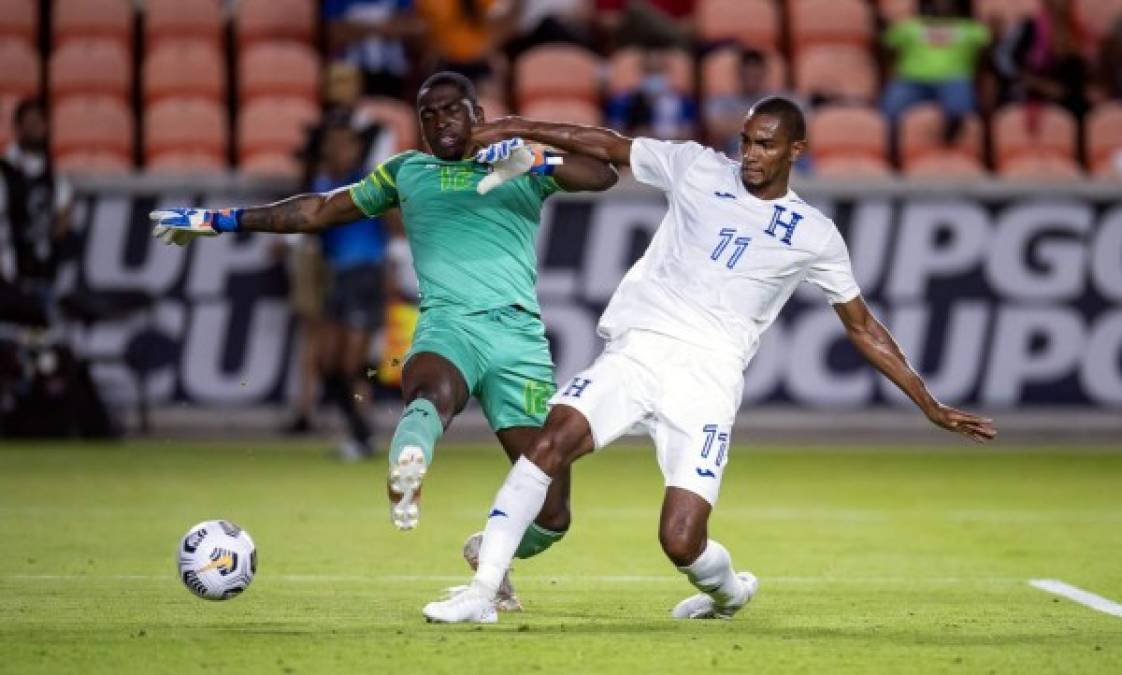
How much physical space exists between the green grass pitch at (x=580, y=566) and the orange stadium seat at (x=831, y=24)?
474 cm

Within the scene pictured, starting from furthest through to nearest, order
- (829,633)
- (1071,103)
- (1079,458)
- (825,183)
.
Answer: (1071,103), (825,183), (1079,458), (829,633)

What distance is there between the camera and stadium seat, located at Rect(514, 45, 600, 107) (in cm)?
1961

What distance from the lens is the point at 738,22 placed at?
20.5 meters

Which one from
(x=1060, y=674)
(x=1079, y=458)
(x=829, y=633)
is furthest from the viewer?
(x=1079, y=458)

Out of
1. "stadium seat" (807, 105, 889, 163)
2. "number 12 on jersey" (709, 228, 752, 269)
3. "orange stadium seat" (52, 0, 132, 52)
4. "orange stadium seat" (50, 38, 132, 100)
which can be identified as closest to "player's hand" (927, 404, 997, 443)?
"number 12 on jersey" (709, 228, 752, 269)

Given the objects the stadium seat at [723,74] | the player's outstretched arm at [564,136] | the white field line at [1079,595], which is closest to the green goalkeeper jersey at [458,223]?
the player's outstretched arm at [564,136]

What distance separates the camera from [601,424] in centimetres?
815

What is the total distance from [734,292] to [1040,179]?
35.2 ft

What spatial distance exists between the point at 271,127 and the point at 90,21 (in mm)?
2304

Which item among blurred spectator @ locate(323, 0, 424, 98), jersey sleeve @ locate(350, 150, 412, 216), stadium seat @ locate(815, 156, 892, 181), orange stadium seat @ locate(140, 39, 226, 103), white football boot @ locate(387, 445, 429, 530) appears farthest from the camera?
orange stadium seat @ locate(140, 39, 226, 103)

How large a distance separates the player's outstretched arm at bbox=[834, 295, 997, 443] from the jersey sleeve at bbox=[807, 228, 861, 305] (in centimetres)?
4

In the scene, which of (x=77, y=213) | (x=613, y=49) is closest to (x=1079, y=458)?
(x=613, y=49)

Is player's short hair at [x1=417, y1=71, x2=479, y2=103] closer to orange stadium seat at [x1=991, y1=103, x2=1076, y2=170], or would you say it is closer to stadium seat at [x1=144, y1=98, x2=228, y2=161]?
stadium seat at [x1=144, y1=98, x2=228, y2=161]

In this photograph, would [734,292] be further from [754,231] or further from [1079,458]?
[1079,458]
